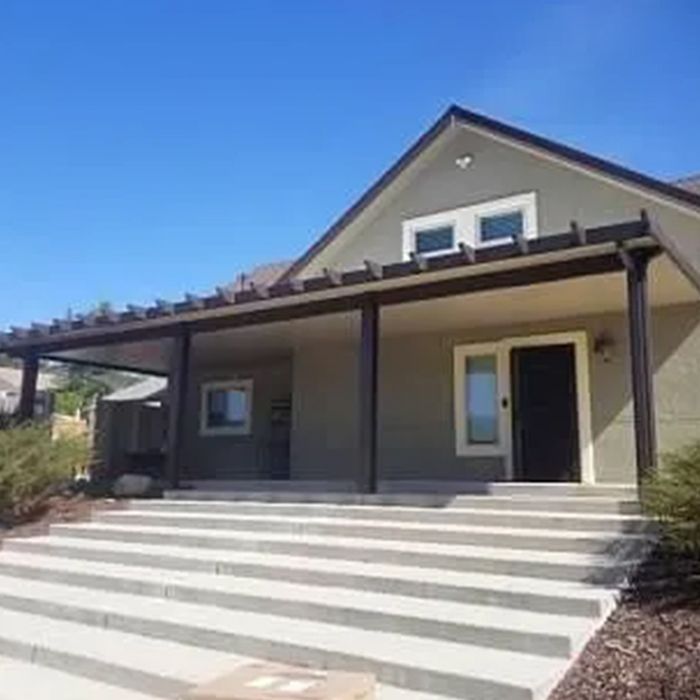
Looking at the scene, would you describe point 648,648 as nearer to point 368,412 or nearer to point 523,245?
point 523,245

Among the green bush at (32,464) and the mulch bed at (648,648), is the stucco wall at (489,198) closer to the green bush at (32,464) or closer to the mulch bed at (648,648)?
the green bush at (32,464)

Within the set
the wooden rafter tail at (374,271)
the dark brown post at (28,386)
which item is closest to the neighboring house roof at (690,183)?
the wooden rafter tail at (374,271)

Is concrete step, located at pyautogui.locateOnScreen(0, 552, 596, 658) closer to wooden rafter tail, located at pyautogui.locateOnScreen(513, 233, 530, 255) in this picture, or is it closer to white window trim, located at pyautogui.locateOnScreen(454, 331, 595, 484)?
wooden rafter tail, located at pyautogui.locateOnScreen(513, 233, 530, 255)

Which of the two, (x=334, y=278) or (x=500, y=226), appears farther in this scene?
(x=500, y=226)

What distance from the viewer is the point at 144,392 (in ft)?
70.1

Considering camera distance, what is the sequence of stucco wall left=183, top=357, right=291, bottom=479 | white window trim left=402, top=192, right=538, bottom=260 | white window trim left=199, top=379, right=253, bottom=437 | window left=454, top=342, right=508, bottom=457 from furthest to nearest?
white window trim left=199, top=379, right=253, bottom=437 → stucco wall left=183, top=357, right=291, bottom=479 → white window trim left=402, top=192, right=538, bottom=260 → window left=454, top=342, right=508, bottom=457

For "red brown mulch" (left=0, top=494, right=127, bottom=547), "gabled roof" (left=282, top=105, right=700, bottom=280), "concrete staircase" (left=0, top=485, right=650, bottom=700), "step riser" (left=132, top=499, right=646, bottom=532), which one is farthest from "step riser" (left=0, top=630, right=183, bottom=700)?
"gabled roof" (left=282, top=105, right=700, bottom=280)

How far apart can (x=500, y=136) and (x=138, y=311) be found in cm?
650

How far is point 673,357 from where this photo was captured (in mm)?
11789

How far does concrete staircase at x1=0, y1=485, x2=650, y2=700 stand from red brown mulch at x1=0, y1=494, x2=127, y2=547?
27.3 inches

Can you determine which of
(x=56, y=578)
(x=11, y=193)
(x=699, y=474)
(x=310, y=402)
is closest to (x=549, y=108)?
(x=310, y=402)

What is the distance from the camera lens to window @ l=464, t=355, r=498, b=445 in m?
13.5

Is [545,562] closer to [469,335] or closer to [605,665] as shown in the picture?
[605,665]

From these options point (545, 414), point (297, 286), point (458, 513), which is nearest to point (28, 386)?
point (297, 286)
